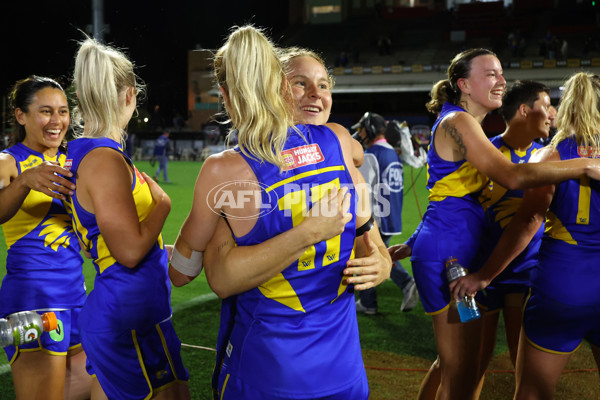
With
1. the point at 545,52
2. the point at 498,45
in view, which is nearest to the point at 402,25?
the point at 498,45

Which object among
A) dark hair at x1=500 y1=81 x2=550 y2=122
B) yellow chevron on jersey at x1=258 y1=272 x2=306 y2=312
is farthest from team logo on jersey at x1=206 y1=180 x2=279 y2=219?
dark hair at x1=500 y1=81 x2=550 y2=122

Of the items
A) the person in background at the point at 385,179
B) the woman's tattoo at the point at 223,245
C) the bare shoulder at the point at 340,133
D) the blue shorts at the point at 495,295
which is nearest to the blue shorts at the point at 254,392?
the woman's tattoo at the point at 223,245

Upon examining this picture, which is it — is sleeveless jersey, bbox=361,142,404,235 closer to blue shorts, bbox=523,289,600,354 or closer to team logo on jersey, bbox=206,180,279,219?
blue shorts, bbox=523,289,600,354

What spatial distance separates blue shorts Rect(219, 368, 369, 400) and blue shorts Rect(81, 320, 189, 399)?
55cm

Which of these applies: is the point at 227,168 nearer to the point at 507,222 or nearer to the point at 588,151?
the point at 588,151

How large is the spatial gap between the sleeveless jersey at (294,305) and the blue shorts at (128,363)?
0.58 meters

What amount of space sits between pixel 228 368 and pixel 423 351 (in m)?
3.25

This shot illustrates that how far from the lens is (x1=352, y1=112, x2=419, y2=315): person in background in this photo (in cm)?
599

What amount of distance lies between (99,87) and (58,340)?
4.36ft

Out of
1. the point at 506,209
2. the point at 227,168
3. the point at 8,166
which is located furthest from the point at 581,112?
the point at 8,166

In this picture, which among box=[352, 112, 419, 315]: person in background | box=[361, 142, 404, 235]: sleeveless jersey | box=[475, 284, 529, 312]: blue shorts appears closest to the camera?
box=[475, 284, 529, 312]: blue shorts

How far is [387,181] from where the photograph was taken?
6.23m

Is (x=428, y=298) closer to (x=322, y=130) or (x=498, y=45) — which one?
(x=322, y=130)

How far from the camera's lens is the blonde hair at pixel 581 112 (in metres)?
2.65
